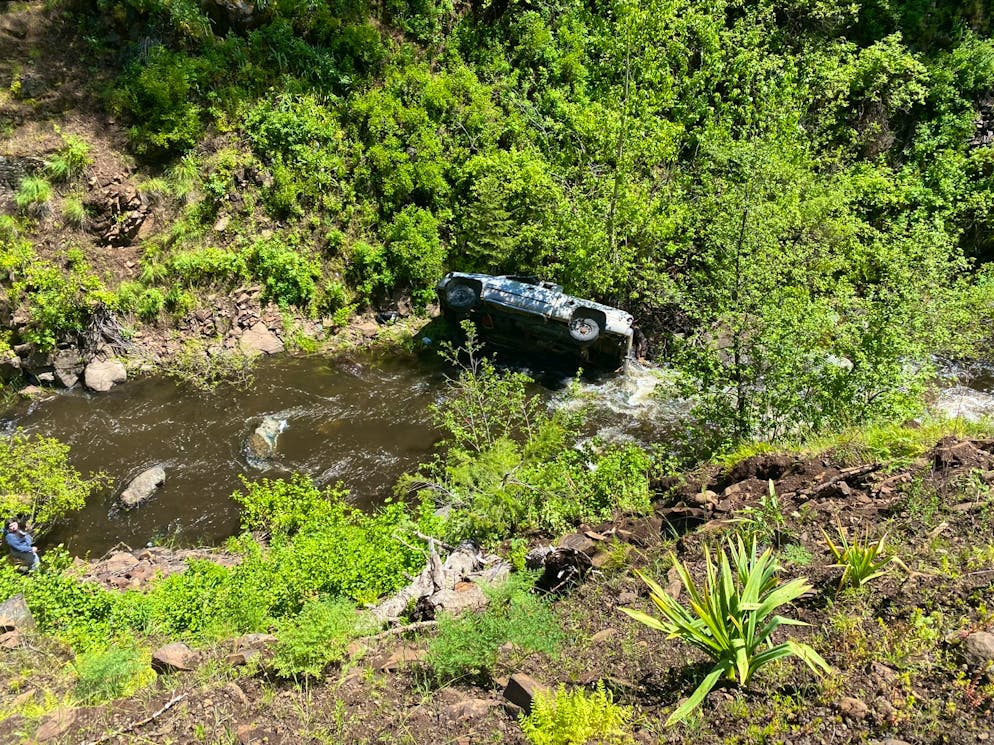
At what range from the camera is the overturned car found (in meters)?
11.4

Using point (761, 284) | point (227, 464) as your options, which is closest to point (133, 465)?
point (227, 464)

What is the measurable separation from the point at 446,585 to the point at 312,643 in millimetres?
1592

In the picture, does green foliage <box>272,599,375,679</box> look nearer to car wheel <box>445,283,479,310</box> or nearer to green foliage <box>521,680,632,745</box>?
green foliage <box>521,680,632,745</box>

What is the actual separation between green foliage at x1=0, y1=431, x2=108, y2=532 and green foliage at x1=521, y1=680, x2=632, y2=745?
7.86m

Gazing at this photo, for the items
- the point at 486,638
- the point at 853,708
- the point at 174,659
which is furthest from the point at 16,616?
the point at 853,708

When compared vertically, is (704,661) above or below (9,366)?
above

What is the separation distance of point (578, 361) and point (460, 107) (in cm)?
654

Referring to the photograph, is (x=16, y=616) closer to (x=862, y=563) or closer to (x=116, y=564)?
(x=116, y=564)

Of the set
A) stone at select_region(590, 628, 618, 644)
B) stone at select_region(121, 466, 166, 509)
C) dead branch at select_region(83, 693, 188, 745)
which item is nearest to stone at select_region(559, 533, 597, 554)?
stone at select_region(590, 628, 618, 644)

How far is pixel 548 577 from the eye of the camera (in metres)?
6.16

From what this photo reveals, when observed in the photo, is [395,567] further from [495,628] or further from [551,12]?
[551,12]

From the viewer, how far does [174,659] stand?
5.66 m

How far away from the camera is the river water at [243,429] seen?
938 centimetres

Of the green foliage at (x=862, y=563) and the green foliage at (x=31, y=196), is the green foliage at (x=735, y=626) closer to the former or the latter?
the green foliage at (x=862, y=563)
